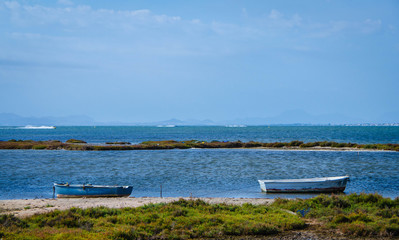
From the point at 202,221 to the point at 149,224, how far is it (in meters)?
2.32

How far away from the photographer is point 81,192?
29609mm

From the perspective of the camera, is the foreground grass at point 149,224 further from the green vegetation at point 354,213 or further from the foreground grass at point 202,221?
the green vegetation at point 354,213

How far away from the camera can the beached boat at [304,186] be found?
31.1 metres

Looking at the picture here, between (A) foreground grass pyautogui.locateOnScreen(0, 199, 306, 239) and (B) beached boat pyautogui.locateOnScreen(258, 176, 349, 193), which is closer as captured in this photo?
(A) foreground grass pyautogui.locateOnScreen(0, 199, 306, 239)

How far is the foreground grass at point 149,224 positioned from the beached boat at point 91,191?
356 inches

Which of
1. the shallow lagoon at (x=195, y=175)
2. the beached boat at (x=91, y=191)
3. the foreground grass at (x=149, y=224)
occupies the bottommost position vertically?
the shallow lagoon at (x=195, y=175)

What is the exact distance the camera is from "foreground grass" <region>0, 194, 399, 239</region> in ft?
52.9

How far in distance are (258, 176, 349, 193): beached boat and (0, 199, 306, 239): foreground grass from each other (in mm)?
11055

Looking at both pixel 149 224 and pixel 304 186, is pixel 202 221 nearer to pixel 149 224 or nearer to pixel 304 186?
pixel 149 224

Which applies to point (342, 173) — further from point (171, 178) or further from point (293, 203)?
point (293, 203)

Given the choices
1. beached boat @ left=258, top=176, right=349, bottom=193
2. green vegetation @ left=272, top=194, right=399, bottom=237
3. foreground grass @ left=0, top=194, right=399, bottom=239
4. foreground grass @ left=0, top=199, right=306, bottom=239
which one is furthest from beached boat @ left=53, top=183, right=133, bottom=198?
green vegetation @ left=272, top=194, right=399, bottom=237

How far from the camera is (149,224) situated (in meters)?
17.2

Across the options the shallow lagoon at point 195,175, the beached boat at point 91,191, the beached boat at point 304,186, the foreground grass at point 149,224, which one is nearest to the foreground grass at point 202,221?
the foreground grass at point 149,224

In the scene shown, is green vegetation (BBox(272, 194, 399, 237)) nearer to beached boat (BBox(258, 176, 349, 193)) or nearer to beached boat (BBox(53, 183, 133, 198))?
beached boat (BBox(258, 176, 349, 193))
